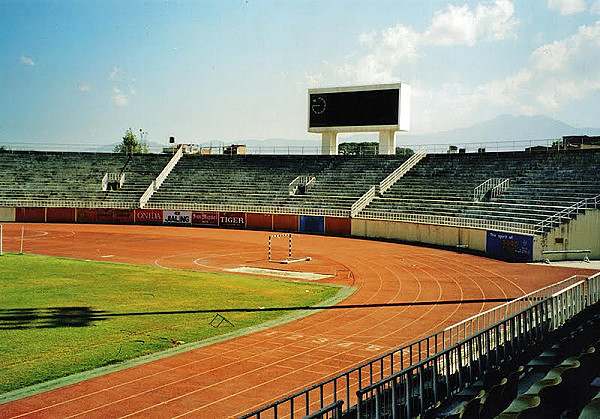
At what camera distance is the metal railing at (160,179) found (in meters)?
65.4

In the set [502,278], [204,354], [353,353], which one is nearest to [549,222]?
[502,278]

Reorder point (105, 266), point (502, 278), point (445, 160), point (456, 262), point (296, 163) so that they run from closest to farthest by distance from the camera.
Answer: point (502, 278) < point (105, 266) < point (456, 262) < point (445, 160) < point (296, 163)

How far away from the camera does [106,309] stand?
2314cm

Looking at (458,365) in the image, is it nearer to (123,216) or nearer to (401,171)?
(401,171)

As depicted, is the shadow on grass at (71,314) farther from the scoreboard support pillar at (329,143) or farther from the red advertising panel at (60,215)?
the scoreboard support pillar at (329,143)

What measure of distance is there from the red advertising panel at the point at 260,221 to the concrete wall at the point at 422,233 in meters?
8.90

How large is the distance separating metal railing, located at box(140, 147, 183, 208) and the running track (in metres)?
18.0

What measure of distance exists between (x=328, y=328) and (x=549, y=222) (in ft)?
80.2

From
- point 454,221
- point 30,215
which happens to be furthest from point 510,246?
point 30,215

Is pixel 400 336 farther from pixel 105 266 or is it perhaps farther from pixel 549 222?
pixel 549 222

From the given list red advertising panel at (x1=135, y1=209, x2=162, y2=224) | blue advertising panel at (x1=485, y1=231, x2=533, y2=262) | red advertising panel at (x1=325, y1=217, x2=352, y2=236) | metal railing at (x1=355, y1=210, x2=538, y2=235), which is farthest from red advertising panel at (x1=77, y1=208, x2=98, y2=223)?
A: blue advertising panel at (x1=485, y1=231, x2=533, y2=262)

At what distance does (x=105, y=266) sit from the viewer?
34656mm

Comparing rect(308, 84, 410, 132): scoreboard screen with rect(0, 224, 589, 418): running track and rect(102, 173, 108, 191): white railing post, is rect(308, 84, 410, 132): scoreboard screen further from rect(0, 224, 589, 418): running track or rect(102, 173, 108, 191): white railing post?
rect(102, 173, 108, 191): white railing post

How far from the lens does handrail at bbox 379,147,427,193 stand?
57869 mm
